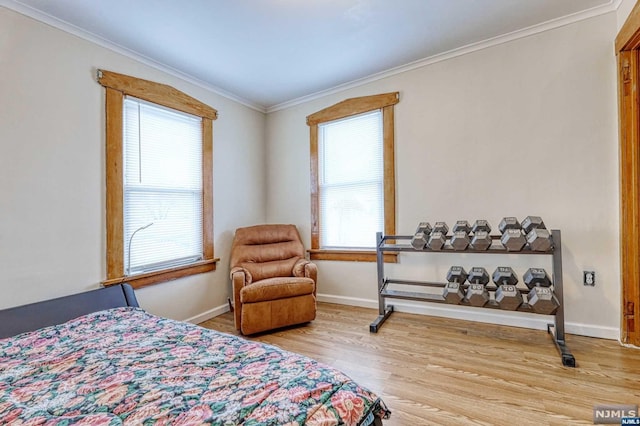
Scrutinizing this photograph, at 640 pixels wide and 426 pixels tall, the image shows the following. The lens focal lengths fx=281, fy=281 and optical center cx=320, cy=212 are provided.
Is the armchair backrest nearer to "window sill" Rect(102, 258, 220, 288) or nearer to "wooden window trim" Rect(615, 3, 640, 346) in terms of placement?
"window sill" Rect(102, 258, 220, 288)

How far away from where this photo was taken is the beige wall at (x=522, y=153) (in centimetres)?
233

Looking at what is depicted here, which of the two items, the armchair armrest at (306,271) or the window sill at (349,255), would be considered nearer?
the armchair armrest at (306,271)

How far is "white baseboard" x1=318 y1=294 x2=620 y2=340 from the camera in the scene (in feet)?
7.76

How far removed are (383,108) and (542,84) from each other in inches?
57.3

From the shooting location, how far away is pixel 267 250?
346 cm

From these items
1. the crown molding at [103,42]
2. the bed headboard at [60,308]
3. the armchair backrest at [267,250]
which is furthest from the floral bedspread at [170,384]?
the crown molding at [103,42]

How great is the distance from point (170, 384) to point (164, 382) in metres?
0.03

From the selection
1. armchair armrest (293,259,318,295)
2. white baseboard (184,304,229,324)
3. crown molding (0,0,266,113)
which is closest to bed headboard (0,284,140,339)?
white baseboard (184,304,229,324)

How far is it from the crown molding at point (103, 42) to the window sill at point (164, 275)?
2.02 meters

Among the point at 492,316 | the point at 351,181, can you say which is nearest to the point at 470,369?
the point at 492,316

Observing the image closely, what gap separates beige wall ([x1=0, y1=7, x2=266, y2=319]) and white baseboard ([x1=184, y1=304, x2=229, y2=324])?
1.49 feet

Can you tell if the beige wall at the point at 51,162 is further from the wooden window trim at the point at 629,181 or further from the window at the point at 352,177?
the wooden window trim at the point at 629,181

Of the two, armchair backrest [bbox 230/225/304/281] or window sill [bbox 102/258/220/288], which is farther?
armchair backrest [bbox 230/225/304/281]

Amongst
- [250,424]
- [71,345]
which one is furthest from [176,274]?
[250,424]
